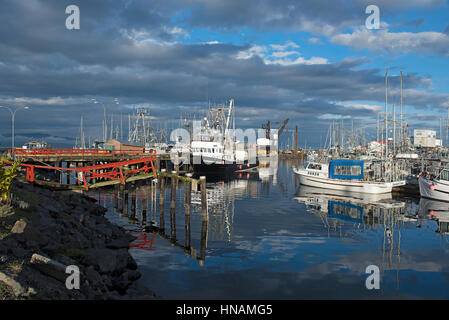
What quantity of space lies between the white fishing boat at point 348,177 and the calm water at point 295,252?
9478 millimetres

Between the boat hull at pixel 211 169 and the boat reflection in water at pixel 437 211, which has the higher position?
the boat hull at pixel 211 169

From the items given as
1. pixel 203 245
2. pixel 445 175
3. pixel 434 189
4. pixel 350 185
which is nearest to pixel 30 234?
pixel 203 245

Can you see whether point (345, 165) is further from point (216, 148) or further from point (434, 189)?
point (216, 148)

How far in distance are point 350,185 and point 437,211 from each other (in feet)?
47.2

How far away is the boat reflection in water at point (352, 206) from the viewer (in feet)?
106

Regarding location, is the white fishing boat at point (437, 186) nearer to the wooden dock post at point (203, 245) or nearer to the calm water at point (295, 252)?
the calm water at point (295, 252)

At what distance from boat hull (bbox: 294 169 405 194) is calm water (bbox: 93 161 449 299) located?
893cm

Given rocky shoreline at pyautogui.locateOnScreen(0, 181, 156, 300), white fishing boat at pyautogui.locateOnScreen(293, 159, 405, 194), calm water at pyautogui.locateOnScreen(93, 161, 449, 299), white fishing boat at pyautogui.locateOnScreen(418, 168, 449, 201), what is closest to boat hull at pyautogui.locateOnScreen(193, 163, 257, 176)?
white fishing boat at pyautogui.locateOnScreen(293, 159, 405, 194)

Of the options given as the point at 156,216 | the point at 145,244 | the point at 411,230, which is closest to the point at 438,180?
the point at 411,230

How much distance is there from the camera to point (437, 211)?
35.1 meters

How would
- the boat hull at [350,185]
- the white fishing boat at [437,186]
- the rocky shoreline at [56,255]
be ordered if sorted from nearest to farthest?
1. the rocky shoreline at [56,255]
2. the white fishing boat at [437,186]
3. the boat hull at [350,185]

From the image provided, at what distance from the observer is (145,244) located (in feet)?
70.2

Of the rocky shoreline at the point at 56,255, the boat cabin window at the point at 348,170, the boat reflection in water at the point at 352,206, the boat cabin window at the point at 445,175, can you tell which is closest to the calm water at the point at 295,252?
the boat reflection in water at the point at 352,206

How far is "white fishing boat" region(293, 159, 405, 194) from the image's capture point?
4750cm
